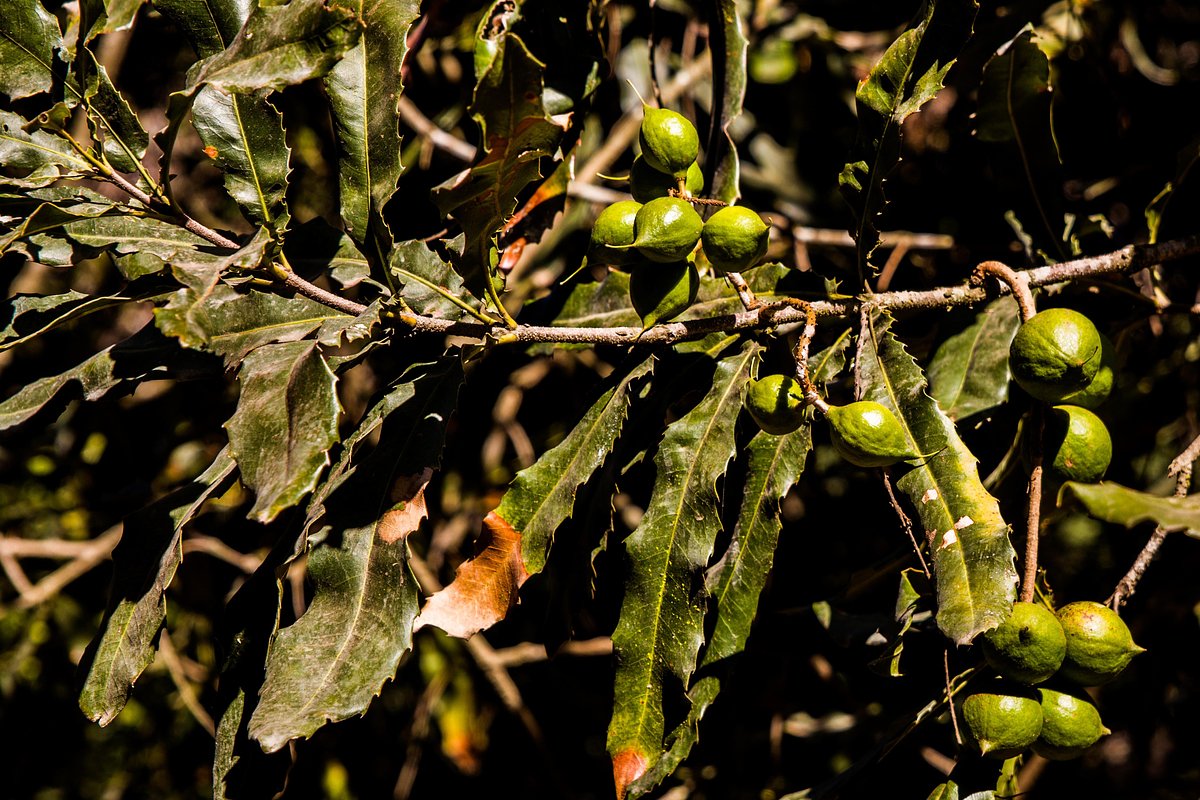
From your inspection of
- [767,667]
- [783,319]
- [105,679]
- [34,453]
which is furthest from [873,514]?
[34,453]

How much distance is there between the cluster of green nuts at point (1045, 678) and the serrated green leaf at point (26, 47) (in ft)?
5.13

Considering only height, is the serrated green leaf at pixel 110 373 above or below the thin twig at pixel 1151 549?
above

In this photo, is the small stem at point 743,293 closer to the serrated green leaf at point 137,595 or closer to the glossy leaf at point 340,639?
the glossy leaf at point 340,639

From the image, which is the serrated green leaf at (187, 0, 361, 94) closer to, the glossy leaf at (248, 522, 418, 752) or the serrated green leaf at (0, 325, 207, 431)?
the serrated green leaf at (0, 325, 207, 431)

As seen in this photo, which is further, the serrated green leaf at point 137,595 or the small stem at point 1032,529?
the serrated green leaf at point 137,595

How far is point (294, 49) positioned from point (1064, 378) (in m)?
1.08

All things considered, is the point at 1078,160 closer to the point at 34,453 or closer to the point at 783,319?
the point at 783,319

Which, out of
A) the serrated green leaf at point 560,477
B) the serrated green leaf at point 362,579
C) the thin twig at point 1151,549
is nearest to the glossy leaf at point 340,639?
the serrated green leaf at point 362,579

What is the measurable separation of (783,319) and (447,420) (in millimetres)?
563

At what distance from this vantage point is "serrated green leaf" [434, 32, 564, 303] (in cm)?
117

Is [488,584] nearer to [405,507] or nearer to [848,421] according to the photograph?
[405,507]

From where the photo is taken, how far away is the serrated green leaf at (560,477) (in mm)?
1323

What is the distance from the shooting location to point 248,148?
51.2 inches

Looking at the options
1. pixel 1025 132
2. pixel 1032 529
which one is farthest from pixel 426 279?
pixel 1025 132
